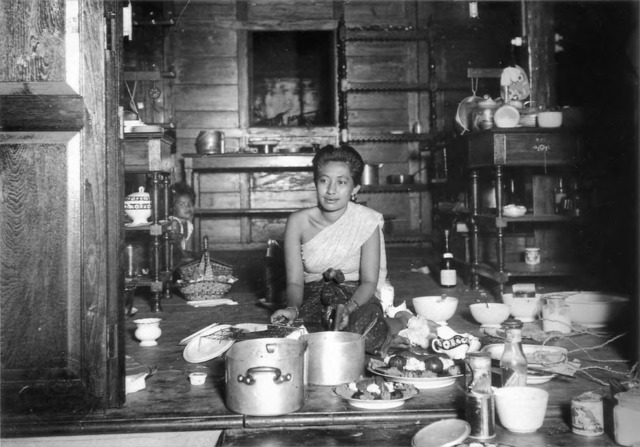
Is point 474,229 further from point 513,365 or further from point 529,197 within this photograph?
point 513,365

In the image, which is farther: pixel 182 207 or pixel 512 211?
pixel 182 207

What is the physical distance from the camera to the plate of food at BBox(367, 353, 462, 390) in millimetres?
2559

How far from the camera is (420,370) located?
2.62 meters

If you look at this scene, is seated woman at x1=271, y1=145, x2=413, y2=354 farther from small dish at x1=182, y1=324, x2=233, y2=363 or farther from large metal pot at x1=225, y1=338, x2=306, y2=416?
large metal pot at x1=225, y1=338, x2=306, y2=416

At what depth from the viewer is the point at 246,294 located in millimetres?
5566

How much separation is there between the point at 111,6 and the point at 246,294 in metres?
3.52

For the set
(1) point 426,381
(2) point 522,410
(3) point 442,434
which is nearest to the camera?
(3) point 442,434

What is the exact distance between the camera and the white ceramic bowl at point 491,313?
3811 mm

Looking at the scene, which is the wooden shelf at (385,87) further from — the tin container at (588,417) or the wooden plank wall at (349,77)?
the tin container at (588,417)

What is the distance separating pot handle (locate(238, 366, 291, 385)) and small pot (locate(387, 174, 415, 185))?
5.58m

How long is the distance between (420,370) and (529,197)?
3531 mm

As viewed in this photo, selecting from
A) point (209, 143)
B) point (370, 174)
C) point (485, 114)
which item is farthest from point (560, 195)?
point (209, 143)

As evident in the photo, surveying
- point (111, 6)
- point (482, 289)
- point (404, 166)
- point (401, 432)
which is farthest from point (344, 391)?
point (404, 166)

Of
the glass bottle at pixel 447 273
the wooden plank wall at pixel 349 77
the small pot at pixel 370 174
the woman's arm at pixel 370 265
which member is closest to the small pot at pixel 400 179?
the small pot at pixel 370 174
